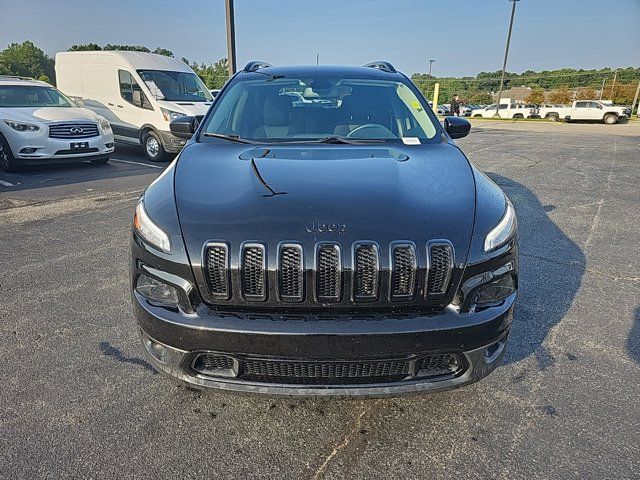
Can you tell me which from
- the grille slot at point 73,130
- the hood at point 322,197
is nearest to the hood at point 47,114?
the grille slot at point 73,130

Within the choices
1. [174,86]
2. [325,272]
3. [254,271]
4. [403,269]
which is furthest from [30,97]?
[403,269]

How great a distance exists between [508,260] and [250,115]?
6.88 feet

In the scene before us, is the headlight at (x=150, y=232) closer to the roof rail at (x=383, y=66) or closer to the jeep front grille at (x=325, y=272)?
the jeep front grille at (x=325, y=272)

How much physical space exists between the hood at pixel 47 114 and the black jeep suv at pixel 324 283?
766 centimetres

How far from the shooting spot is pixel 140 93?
1018 centimetres

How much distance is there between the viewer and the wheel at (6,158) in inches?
317

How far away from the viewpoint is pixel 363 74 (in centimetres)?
376

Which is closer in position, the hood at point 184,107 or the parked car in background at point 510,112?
the hood at point 184,107

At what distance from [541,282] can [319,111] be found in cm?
239

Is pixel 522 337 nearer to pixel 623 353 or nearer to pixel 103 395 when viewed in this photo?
pixel 623 353

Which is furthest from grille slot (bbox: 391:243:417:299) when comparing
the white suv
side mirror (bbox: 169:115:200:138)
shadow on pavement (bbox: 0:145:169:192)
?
the white suv

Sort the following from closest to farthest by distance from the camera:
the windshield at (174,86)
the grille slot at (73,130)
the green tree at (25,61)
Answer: the grille slot at (73,130)
the windshield at (174,86)
the green tree at (25,61)

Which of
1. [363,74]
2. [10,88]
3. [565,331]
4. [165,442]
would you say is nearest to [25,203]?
[10,88]

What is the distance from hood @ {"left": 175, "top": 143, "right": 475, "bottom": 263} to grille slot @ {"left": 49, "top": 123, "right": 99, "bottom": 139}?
7.12 m
